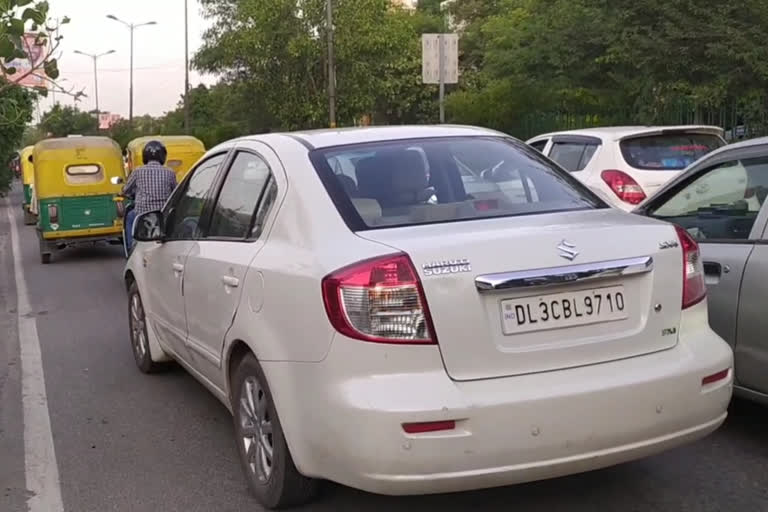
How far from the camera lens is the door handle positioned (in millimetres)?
4402

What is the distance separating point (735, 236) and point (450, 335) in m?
2.28

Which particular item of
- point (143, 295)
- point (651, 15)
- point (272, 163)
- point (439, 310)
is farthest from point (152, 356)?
point (651, 15)

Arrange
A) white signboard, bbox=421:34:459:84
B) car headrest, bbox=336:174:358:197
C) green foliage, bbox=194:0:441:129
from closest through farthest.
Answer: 1. car headrest, bbox=336:174:358:197
2. white signboard, bbox=421:34:459:84
3. green foliage, bbox=194:0:441:129

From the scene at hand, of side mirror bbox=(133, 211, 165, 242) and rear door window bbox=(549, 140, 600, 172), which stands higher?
rear door window bbox=(549, 140, 600, 172)

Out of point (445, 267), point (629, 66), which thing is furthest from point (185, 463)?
point (629, 66)

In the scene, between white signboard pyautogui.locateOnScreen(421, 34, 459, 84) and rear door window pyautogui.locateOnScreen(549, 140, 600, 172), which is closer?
rear door window pyautogui.locateOnScreen(549, 140, 600, 172)

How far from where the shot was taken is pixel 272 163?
4539 millimetres

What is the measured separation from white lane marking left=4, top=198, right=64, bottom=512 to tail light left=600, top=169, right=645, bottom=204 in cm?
585

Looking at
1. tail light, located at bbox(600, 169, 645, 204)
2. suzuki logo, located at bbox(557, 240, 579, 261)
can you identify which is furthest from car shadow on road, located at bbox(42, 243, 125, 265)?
suzuki logo, located at bbox(557, 240, 579, 261)

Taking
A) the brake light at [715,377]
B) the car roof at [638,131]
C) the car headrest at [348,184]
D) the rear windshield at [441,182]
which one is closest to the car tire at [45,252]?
the car roof at [638,131]

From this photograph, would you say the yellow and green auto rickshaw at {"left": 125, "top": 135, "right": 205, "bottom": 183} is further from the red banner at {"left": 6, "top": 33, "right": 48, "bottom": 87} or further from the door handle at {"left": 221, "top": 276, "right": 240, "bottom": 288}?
the door handle at {"left": 221, "top": 276, "right": 240, "bottom": 288}

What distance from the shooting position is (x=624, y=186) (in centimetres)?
1028

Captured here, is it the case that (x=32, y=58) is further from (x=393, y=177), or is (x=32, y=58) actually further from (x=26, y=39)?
(x=393, y=177)

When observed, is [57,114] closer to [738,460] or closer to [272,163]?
[272,163]
